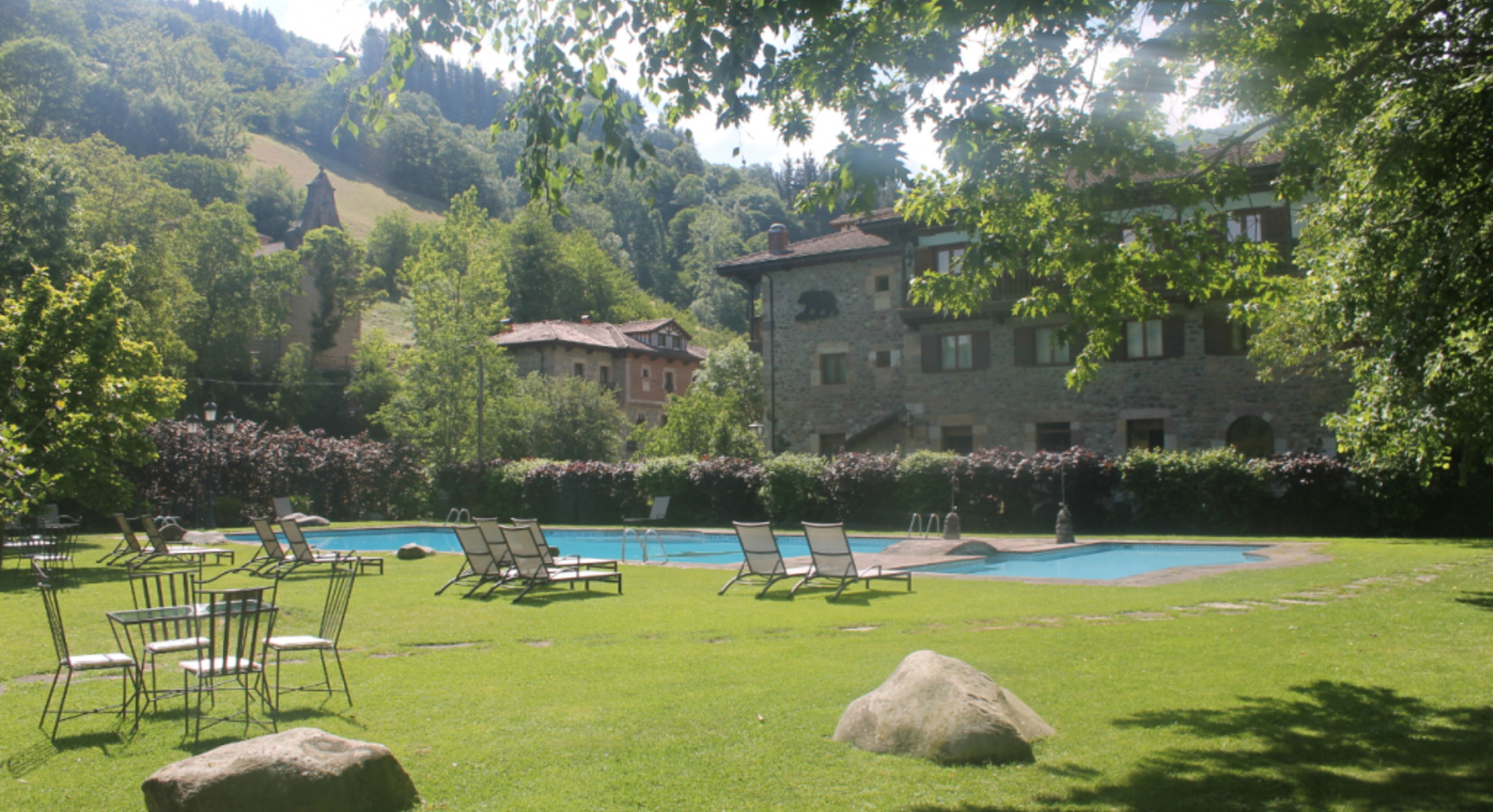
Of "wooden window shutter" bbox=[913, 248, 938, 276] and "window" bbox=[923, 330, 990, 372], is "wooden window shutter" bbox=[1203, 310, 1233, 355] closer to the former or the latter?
"window" bbox=[923, 330, 990, 372]

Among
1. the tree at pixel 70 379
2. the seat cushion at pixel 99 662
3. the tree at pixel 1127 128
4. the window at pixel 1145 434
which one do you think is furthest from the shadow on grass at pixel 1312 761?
the window at pixel 1145 434

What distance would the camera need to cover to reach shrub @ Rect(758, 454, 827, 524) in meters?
25.0

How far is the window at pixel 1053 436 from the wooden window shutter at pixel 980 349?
234 centimetres

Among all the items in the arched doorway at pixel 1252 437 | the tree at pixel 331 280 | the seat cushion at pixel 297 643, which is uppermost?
the tree at pixel 331 280

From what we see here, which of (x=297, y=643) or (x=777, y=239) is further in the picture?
(x=777, y=239)

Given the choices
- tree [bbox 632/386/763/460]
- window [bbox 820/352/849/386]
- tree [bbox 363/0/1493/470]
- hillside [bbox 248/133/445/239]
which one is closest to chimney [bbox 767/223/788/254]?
window [bbox 820/352/849/386]

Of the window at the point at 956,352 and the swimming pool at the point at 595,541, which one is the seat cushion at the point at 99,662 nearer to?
the swimming pool at the point at 595,541

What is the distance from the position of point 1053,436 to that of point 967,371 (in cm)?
305

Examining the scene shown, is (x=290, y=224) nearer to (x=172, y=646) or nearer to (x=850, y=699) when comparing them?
(x=172, y=646)

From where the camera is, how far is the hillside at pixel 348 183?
102438mm

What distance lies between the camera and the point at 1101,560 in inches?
698

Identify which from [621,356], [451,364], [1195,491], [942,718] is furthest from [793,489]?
[621,356]

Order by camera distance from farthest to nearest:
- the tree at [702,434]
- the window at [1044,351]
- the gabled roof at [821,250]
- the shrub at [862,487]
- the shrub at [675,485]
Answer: the tree at [702,434] < the gabled roof at [821,250] < the window at [1044,351] < the shrub at [675,485] < the shrub at [862,487]

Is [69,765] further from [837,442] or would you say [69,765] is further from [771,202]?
[771,202]
